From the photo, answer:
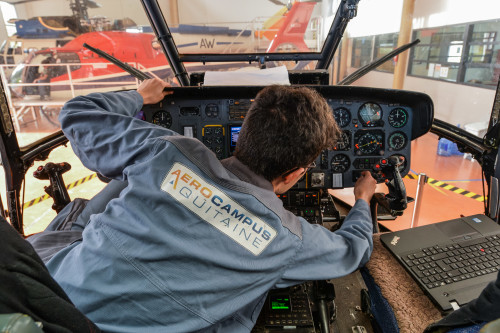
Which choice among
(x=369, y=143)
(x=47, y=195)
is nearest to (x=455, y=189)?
(x=369, y=143)

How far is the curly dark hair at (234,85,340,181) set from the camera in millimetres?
929

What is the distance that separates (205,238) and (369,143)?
4.80 feet

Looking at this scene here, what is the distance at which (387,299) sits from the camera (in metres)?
0.94

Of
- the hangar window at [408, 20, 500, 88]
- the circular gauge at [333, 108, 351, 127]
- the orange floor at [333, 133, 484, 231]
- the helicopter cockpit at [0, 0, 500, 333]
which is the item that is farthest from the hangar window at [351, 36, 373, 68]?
the circular gauge at [333, 108, 351, 127]

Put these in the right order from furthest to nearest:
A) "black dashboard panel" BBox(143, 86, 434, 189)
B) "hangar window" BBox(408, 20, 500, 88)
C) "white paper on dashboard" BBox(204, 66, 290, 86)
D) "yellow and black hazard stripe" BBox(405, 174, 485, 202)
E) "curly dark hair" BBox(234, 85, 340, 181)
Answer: "hangar window" BBox(408, 20, 500, 88) < "yellow and black hazard stripe" BBox(405, 174, 485, 202) < "black dashboard panel" BBox(143, 86, 434, 189) < "white paper on dashboard" BBox(204, 66, 290, 86) < "curly dark hair" BBox(234, 85, 340, 181)

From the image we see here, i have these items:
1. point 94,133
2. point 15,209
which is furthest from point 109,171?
point 15,209

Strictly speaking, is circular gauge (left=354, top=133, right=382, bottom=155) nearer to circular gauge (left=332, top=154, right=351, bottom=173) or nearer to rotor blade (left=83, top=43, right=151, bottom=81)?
circular gauge (left=332, top=154, right=351, bottom=173)

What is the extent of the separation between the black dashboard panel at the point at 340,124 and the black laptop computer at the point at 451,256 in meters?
0.75

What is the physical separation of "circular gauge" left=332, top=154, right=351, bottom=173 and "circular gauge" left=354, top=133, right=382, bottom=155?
0.32ft

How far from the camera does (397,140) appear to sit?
1.93 metres

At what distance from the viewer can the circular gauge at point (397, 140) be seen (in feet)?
6.29

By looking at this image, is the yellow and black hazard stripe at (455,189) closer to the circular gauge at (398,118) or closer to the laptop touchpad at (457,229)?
the circular gauge at (398,118)

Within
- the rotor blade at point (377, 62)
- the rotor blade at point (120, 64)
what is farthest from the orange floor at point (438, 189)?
the rotor blade at point (120, 64)

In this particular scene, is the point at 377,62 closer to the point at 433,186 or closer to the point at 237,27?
the point at 237,27
